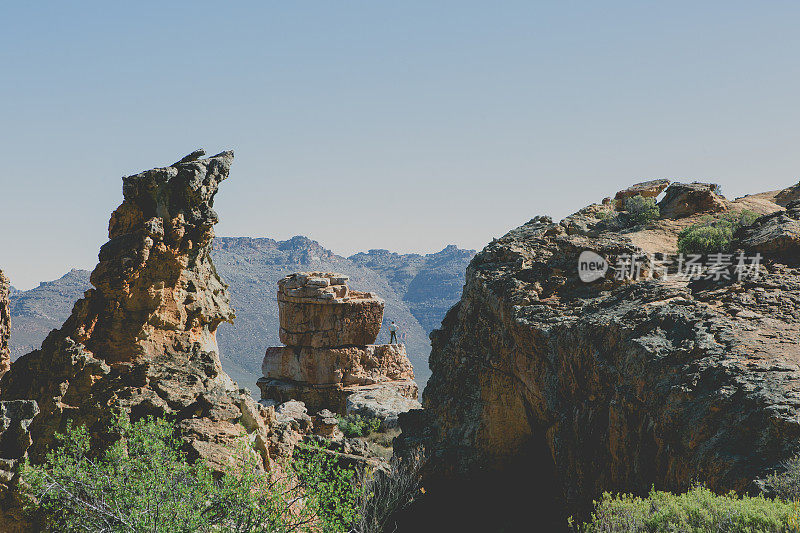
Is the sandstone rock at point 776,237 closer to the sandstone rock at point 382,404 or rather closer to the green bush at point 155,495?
the green bush at point 155,495

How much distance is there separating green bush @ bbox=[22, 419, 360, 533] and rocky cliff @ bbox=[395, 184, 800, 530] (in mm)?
4890

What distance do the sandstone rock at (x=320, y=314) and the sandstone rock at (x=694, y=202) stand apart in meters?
15.8

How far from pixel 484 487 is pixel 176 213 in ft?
31.2

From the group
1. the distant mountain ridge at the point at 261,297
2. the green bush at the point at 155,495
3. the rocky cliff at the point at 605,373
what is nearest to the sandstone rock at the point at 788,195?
the rocky cliff at the point at 605,373

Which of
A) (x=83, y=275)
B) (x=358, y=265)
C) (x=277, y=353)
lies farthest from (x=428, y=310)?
(x=277, y=353)

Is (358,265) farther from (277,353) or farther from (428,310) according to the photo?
(277,353)

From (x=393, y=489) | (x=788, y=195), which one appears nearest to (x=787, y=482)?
(x=393, y=489)

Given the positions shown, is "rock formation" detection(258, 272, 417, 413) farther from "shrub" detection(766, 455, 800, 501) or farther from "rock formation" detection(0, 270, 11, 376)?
"shrub" detection(766, 455, 800, 501)

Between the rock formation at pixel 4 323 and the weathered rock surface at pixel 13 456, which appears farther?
the rock formation at pixel 4 323

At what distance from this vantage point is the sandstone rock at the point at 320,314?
32.6 meters

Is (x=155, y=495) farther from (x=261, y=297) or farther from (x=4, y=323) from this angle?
(x=261, y=297)

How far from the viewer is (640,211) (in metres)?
20.9

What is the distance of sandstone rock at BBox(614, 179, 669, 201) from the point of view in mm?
23375

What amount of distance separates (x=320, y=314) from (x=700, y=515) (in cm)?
2610
